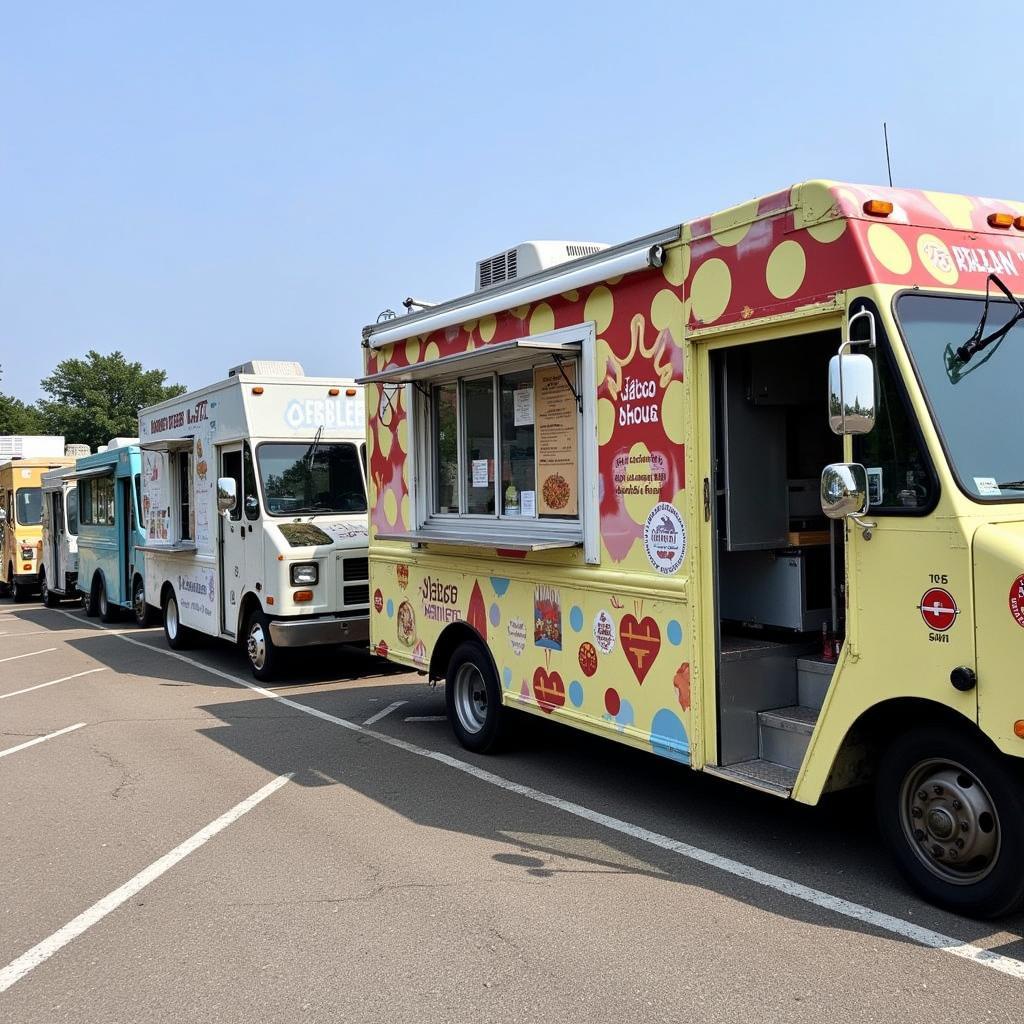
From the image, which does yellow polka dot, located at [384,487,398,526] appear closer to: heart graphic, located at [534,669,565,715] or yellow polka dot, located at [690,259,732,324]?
heart graphic, located at [534,669,565,715]

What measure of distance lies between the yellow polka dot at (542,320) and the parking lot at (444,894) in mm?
2760

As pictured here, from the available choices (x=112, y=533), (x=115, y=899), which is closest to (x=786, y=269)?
(x=115, y=899)

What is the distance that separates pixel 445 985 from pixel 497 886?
40.0 inches

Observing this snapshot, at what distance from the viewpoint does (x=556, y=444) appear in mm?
6473

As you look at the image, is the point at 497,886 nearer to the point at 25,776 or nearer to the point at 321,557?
the point at 25,776

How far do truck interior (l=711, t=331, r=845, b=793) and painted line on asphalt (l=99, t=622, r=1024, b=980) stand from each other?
1.37 feet

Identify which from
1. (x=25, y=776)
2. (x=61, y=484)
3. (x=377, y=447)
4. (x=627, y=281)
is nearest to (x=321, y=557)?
(x=377, y=447)

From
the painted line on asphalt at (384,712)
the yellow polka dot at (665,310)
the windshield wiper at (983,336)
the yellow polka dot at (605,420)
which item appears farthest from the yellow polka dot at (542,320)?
the painted line on asphalt at (384,712)

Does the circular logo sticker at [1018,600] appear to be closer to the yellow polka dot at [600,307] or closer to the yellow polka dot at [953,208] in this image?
the yellow polka dot at [953,208]

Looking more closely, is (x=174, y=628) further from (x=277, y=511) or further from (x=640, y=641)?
(x=640, y=641)

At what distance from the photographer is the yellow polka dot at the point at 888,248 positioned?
4.42 m

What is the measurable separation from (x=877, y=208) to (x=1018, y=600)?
1750 mm

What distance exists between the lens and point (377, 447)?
27.4 ft

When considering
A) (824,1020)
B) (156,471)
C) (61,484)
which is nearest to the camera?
(824,1020)
